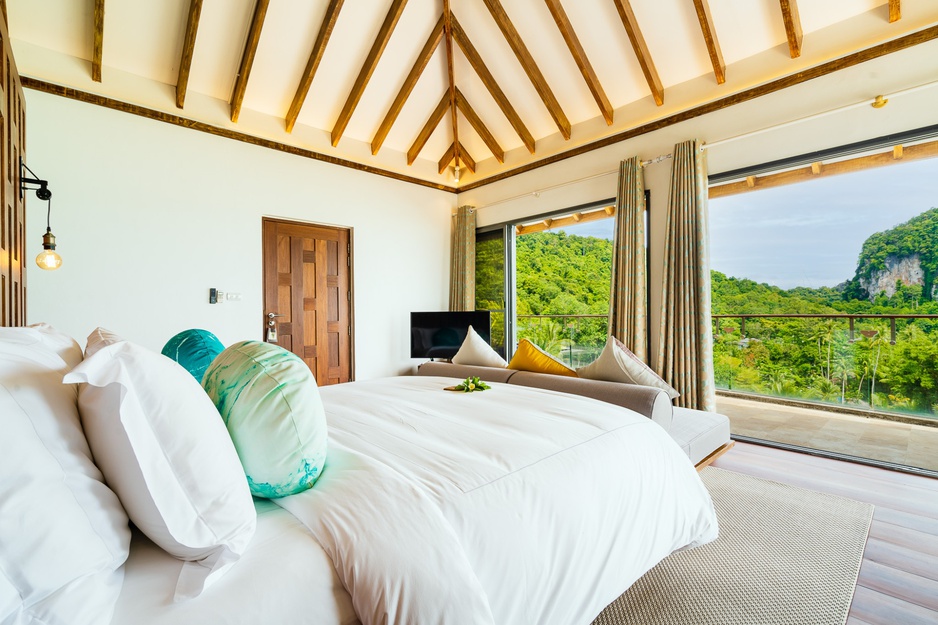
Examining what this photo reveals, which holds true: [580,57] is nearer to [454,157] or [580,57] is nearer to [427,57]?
[427,57]

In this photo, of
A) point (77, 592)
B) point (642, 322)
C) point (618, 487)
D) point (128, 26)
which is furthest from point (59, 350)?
point (642, 322)

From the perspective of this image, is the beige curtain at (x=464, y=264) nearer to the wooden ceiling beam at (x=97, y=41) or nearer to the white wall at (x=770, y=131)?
the white wall at (x=770, y=131)

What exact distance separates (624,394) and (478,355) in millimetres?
1132

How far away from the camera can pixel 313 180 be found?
4.77 meters

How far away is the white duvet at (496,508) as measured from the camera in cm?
84

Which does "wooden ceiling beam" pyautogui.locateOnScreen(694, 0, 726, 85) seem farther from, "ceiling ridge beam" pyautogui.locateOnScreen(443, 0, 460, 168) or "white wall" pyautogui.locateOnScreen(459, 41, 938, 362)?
"ceiling ridge beam" pyautogui.locateOnScreen(443, 0, 460, 168)

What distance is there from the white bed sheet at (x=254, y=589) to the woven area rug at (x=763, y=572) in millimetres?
1161

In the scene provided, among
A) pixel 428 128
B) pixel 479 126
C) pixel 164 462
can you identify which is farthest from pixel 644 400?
pixel 428 128

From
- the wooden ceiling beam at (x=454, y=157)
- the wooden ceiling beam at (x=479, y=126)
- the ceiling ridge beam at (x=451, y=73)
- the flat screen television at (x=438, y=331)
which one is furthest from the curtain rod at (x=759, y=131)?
the flat screen television at (x=438, y=331)

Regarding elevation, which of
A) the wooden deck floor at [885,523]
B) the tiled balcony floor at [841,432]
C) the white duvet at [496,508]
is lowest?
the wooden deck floor at [885,523]

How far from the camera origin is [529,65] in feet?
14.1

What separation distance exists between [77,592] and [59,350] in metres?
0.76

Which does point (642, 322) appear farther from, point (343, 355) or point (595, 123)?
point (343, 355)

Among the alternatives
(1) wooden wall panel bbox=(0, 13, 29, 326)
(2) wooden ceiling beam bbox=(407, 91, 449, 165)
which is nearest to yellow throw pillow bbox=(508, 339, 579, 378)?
(1) wooden wall panel bbox=(0, 13, 29, 326)
